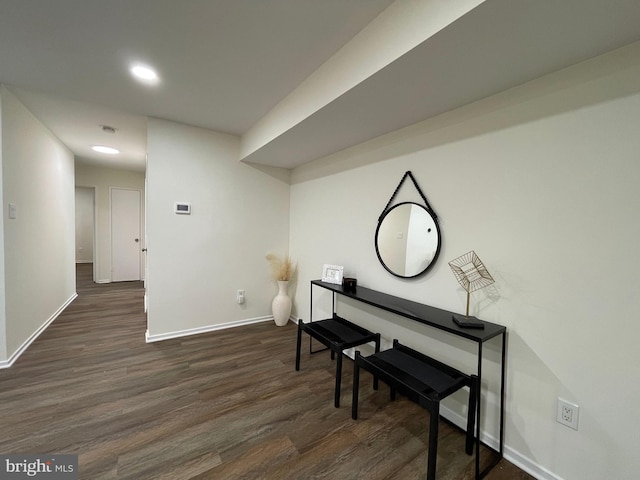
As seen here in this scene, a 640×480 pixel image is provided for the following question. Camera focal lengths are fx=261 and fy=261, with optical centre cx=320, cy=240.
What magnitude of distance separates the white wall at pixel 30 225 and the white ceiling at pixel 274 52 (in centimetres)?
43

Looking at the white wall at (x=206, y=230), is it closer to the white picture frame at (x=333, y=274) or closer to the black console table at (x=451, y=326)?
the white picture frame at (x=333, y=274)

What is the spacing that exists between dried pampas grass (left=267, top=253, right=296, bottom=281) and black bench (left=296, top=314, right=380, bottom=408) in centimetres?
116

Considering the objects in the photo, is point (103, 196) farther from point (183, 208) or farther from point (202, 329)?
point (202, 329)

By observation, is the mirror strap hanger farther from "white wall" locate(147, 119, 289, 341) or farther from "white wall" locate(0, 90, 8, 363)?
"white wall" locate(0, 90, 8, 363)

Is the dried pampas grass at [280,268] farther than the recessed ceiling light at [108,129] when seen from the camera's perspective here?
Yes

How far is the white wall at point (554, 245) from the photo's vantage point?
1.18 m

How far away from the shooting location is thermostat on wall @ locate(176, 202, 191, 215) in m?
2.99

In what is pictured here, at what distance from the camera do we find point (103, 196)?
550cm

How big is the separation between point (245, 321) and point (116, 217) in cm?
436

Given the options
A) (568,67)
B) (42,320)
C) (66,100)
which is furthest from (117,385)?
(568,67)

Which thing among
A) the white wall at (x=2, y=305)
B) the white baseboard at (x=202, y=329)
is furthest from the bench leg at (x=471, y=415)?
the white wall at (x=2, y=305)

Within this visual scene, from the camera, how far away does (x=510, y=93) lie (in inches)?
60.4

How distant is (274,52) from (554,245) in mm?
2008

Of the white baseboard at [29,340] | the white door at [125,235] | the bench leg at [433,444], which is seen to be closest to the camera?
the bench leg at [433,444]
